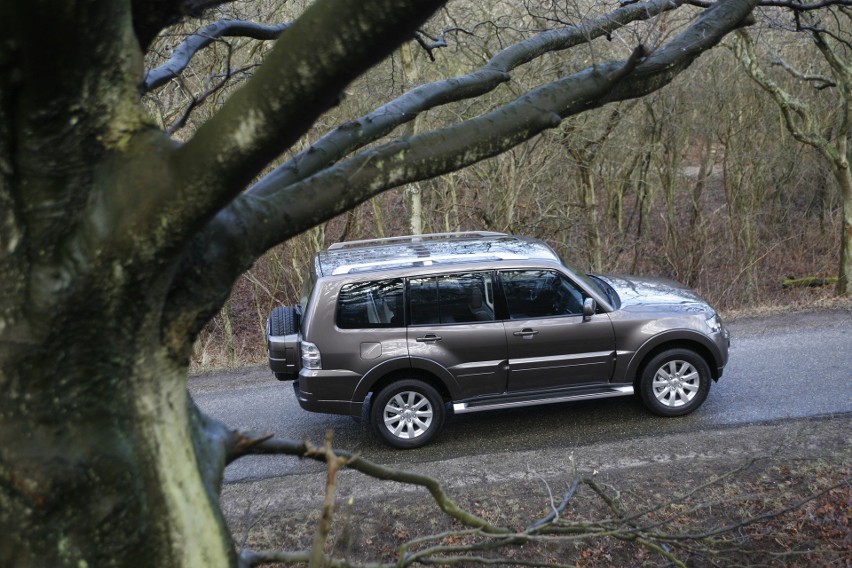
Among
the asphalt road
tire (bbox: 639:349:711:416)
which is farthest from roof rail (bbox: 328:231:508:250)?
tire (bbox: 639:349:711:416)

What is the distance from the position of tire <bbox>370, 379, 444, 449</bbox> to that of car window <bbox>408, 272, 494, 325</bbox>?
71 cm

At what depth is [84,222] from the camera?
6.36 feet

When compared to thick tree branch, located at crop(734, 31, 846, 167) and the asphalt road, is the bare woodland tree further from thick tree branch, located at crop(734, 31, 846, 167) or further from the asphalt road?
thick tree branch, located at crop(734, 31, 846, 167)

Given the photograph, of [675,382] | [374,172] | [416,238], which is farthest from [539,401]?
[374,172]

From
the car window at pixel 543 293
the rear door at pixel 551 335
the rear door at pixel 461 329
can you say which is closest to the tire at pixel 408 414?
the rear door at pixel 461 329

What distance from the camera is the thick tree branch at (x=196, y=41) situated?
164 inches

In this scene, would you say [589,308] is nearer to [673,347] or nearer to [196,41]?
[673,347]

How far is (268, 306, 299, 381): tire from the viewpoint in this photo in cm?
828

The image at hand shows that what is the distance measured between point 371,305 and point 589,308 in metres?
2.22

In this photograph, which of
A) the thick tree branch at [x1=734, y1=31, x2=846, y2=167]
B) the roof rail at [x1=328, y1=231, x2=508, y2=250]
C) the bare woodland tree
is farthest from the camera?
the thick tree branch at [x1=734, y1=31, x2=846, y2=167]

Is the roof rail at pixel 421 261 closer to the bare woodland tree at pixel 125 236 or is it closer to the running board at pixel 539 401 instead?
the running board at pixel 539 401

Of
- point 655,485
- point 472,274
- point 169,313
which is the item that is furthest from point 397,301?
point 169,313

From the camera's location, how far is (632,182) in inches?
799

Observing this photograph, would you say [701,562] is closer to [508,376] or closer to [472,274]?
[508,376]
